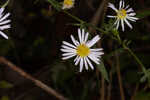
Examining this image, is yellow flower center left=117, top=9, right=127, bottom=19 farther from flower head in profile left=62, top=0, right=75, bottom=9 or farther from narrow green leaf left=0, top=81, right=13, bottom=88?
narrow green leaf left=0, top=81, right=13, bottom=88

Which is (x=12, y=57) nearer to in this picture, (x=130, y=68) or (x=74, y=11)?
(x=74, y=11)

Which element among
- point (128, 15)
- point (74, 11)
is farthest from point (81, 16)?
point (128, 15)

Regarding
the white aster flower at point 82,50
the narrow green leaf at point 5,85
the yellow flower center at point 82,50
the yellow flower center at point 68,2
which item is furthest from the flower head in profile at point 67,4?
the narrow green leaf at point 5,85

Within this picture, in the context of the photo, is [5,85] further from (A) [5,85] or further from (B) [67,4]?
(B) [67,4]

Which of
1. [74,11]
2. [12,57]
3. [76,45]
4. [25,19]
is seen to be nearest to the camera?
[76,45]

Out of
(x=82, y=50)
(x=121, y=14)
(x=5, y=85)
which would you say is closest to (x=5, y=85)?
(x=5, y=85)

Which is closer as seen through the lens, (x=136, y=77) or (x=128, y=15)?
(x=128, y=15)

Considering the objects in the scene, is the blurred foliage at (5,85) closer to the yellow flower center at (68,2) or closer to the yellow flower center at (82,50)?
the yellow flower center at (82,50)

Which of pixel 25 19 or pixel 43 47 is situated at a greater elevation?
pixel 25 19
